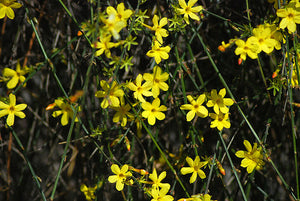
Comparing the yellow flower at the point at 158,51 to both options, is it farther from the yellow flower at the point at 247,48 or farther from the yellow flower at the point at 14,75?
the yellow flower at the point at 14,75

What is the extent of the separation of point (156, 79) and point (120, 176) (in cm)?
51

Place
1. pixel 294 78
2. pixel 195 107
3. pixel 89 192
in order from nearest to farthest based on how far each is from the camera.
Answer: pixel 195 107
pixel 294 78
pixel 89 192

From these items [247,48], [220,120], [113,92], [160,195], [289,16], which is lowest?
[160,195]

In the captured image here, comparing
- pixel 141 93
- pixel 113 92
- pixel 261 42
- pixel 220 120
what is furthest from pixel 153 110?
pixel 261 42

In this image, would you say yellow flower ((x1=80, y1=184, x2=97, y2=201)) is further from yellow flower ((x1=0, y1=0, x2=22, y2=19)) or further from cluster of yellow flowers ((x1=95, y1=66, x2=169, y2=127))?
yellow flower ((x1=0, y1=0, x2=22, y2=19))

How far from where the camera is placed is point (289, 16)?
1.49 metres

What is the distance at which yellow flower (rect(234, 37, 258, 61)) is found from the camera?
1.53m

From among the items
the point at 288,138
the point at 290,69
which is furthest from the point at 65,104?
the point at 288,138

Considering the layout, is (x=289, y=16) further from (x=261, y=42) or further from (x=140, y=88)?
(x=140, y=88)

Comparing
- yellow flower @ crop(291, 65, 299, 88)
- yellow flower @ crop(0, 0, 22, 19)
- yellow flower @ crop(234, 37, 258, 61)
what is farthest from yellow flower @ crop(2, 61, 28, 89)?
yellow flower @ crop(291, 65, 299, 88)

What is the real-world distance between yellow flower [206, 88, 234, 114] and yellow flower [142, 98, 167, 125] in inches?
9.2

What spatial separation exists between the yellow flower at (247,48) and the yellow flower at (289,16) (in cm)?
15

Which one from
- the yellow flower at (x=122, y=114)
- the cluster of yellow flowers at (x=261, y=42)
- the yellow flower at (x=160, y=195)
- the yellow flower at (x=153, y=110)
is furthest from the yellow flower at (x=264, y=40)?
the yellow flower at (x=160, y=195)

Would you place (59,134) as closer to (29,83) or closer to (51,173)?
(51,173)
